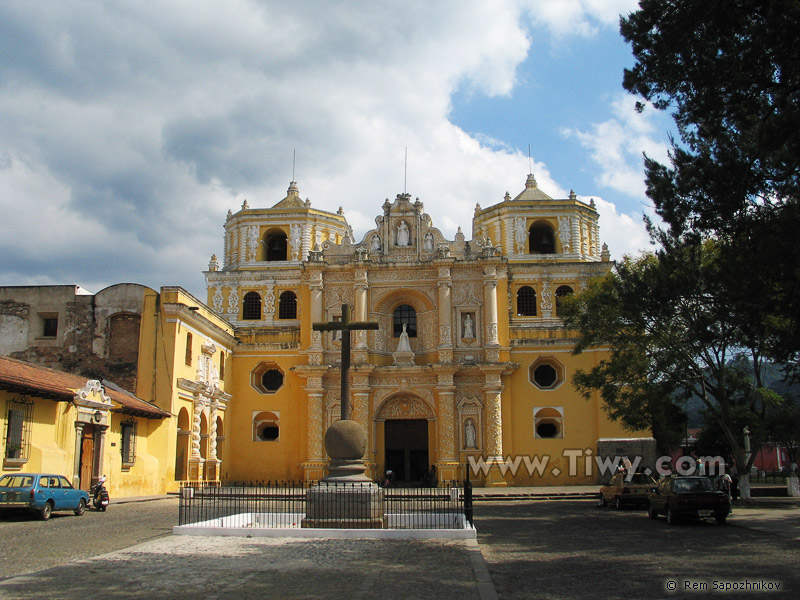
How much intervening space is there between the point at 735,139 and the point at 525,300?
26579mm

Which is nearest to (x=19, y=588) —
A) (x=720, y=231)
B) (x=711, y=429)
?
(x=720, y=231)

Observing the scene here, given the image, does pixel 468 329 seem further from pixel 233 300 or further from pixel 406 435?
pixel 233 300

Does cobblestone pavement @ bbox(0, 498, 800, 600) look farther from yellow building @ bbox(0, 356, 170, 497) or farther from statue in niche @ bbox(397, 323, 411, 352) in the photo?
statue in niche @ bbox(397, 323, 411, 352)

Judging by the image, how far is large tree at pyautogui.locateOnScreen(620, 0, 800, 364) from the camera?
10.1 metres

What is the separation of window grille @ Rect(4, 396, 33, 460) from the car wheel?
292 cm

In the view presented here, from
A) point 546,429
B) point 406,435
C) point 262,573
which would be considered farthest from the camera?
point 546,429

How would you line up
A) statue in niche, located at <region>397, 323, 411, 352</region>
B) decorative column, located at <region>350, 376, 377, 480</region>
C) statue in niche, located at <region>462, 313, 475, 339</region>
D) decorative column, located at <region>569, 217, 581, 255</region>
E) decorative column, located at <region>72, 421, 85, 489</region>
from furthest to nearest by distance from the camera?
1. decorative column, located at <region>569, 217, 581, 255</region>
2. statue in niche, located at <region>397, 323, 411, 352</region>
3. statue in niche, located at <region>462, 313, 475, 339</region>
4. decorative column, located at <region>350, 376, 377, 480</region>
5. decorative column, located at <region>72, 421, 85, 489</region>

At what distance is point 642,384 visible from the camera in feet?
81.9

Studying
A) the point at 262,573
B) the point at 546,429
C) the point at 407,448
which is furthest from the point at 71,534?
the point at 546,429

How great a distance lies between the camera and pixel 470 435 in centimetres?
3462

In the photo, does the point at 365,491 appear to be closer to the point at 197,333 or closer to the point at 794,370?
the point at 794,370

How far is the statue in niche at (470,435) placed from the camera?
3450cm

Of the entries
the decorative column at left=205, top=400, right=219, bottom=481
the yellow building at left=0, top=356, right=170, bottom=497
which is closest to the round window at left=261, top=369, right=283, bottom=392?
the decorative column at left=205, top=400, right=219, bottom=481

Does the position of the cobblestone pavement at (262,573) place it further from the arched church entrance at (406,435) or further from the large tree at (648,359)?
the arched church entrance at (406,435)
